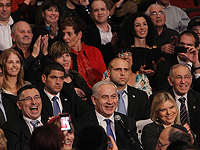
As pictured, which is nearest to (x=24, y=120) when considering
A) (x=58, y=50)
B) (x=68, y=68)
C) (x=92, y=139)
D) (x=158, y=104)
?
(x=68, y=68)

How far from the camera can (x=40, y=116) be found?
4.70 meters

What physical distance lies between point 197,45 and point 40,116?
282 cm

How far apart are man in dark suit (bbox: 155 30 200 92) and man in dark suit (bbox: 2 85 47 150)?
202 cm

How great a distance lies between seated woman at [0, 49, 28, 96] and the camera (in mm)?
5207

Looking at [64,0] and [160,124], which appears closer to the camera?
[160,124]

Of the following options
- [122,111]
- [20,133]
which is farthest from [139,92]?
[20,133]

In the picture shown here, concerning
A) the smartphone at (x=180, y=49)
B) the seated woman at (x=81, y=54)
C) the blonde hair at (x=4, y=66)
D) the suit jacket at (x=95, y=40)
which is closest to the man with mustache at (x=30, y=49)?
the blonde hair at (x=4, y=66)

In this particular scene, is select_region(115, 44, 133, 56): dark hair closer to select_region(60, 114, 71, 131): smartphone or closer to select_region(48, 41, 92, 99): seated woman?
select_region(48, 41, 92, 99): seated woman

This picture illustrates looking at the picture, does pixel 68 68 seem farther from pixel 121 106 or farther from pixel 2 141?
pixel 2 141

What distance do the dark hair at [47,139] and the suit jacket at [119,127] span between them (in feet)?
5.13

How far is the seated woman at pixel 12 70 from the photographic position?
521 centimetres

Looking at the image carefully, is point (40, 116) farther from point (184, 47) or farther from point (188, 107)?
point (184, 47)

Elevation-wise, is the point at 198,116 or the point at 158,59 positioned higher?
the point at 158,59

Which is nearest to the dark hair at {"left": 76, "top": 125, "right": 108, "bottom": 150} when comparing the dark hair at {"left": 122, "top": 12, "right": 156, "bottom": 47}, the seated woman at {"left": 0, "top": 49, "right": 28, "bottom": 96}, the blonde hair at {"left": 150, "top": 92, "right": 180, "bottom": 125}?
the blonde hair at {"left": 150, "top": 92, "right": 180, "bottom": 125}
